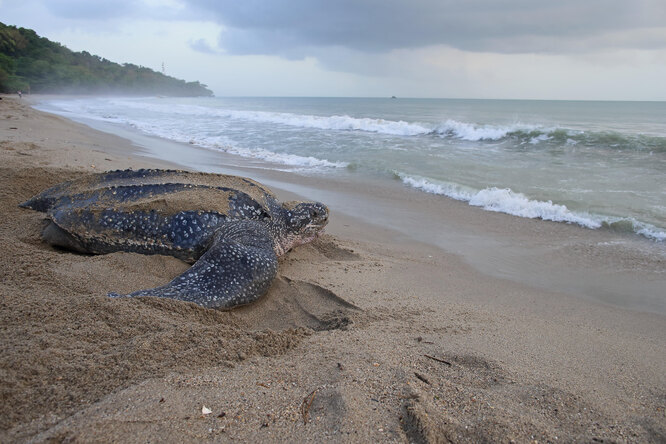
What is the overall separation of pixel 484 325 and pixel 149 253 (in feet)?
8.09

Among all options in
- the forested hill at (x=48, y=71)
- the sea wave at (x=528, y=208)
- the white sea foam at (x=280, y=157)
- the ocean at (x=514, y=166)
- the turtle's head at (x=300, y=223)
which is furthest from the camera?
the forested hill at (x=48, y=71)

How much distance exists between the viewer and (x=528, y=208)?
5.35 meters

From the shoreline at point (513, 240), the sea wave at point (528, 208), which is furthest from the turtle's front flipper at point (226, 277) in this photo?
the sea wave at point (528, 208)

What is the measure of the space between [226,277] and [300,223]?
1.27m

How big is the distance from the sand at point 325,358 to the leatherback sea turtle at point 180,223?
16 centimetres

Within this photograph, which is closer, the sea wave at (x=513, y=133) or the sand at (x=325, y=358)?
the sand at (x=325, y=358)

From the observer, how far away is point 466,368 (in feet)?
6.05

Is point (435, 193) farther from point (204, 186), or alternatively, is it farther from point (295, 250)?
point (204, 186)

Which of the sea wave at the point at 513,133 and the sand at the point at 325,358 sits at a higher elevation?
the sea wave at the point at 513,133

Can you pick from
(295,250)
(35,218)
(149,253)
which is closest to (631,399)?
(295,250)

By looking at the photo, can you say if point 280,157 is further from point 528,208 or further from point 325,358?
point 325,358

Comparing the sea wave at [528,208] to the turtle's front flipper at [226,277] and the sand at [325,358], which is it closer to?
the sand at [325,358]

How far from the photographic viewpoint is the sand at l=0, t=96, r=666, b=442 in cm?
133

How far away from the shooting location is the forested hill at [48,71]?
39.2 meters
